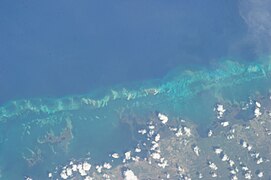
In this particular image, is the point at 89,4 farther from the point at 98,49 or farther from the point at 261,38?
Answer: the point at 261,38

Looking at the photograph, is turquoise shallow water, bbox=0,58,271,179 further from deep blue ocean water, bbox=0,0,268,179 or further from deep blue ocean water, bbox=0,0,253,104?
deep blue ocean water, bbox=0,0,253,104

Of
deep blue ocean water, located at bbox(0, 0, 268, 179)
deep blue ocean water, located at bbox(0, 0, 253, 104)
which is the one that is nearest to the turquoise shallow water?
deep blue ocean water, located at bbox(0, 0, 268, 179)

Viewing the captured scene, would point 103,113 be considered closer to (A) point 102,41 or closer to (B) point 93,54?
(B) point 93,54

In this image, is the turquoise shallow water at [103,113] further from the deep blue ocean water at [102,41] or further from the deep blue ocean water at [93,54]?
the deep blue ocean water at [102,41]

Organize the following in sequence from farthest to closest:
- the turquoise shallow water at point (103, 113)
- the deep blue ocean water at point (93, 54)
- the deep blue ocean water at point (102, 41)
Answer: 1. the deep blue ocean water at point (102, 41)
2. the deep blue ocean water at point (93, 54)
3. the turquoise shallow water at point (103, 113)

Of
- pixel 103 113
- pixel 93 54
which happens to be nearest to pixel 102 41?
pixel 93 54

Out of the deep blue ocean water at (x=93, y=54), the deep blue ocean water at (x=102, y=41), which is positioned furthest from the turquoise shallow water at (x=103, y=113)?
the deep blue ocean water at (x=102, y=41)
